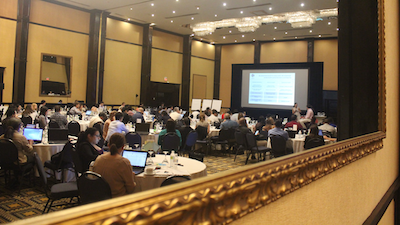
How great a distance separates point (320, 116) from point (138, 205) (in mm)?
17175

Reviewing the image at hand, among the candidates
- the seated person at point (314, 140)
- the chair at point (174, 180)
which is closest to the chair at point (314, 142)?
the seated person at point (314, 140)

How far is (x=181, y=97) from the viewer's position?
62.7 ft

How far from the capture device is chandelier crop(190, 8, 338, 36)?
13664 mm

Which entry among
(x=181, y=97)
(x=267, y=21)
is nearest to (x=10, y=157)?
(x=267, y=21)

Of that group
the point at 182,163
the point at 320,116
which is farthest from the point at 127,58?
the point at 182,163

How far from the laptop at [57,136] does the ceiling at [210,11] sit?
8.57 m

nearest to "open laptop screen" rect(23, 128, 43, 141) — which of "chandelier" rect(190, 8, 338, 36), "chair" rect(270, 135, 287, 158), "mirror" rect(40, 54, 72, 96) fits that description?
"chair" rect(270, 135, 287, 158)

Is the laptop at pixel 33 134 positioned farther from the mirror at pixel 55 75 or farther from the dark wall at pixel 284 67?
the dark wall at pixel 284 67

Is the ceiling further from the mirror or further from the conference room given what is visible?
the mirror

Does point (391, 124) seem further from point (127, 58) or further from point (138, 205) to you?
point (127, 58)

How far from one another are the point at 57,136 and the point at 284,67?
572 inches

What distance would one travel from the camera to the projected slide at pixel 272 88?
17.2 m

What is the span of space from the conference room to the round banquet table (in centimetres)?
2

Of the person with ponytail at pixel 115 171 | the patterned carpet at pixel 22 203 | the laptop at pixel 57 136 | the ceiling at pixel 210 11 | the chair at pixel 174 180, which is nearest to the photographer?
the chair at pixel 174 180
